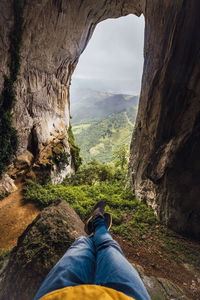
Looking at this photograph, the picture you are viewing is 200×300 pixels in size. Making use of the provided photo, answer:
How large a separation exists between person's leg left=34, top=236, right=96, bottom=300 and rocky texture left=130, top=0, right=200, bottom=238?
3.77m

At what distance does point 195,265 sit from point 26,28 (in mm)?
11883

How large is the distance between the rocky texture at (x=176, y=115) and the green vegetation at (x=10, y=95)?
6362 millimetres

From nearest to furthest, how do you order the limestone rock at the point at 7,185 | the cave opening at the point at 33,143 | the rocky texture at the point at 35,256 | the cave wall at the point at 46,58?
the rocky texture at the point at 35,256, the limestone rock at the point at 7,185, the cave wall at the point at 46,58, the cave opening at the point at 33,143

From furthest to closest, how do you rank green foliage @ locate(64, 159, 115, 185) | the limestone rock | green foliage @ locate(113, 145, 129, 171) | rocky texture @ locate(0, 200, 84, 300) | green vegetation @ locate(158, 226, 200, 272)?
1. green foliage @ locate(113, 145, 129, 171)
2. green foliage @ locate(64, 159, 115, 185)
3. the limestone rock
4. green vegetation @ locate(158, 226, 200, 272)
5. rocky texture @ locate(0, 200, 84, 300)

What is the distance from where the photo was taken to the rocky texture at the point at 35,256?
2.16 m

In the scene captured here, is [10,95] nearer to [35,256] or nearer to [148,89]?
[148,89]

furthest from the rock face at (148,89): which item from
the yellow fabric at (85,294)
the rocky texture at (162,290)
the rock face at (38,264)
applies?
the yellow fabric at (85,294)

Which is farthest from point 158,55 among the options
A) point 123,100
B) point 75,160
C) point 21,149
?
point 123,100

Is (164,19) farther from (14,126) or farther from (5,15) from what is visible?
(14,126)

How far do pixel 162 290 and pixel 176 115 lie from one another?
453 cm

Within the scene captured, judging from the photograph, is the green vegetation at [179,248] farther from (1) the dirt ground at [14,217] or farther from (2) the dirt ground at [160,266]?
(1) the dirt ground at [14,217]

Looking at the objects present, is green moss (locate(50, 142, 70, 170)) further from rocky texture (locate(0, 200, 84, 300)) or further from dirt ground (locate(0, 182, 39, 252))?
rocky texture (locate(0, 200, 84, 300))

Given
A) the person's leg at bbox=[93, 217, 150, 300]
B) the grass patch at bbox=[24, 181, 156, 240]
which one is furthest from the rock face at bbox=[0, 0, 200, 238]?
the person's leg at bbox=[93, 217, 150, 300]

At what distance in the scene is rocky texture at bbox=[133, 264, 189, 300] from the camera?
7.64ft
